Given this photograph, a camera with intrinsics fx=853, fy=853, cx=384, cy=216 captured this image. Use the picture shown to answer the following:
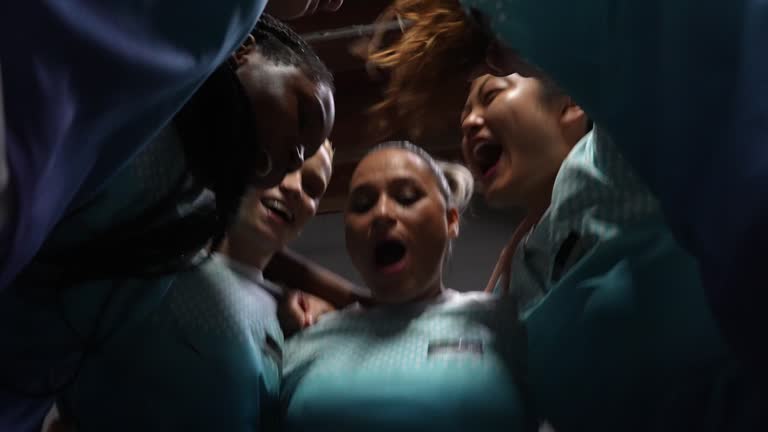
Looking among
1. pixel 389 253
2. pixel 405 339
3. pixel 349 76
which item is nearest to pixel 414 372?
pixel 405 339

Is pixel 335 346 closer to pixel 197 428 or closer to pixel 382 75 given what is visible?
pixel 197 428

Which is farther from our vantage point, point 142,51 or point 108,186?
point 108,186

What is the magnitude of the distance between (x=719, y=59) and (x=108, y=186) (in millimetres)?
440

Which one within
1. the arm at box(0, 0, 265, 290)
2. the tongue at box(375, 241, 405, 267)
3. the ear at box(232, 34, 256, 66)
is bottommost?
the tongue at box(375, 241, 405, 267)

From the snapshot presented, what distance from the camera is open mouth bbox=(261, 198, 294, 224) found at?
103 centimetres

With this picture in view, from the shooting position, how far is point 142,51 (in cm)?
49

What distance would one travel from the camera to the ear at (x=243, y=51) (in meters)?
0.82

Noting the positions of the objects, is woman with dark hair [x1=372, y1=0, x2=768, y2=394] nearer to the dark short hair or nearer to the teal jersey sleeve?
the teal jersey sleeve

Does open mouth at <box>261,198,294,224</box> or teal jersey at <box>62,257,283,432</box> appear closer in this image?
teal jersey at <box>62,257,283,432</box>

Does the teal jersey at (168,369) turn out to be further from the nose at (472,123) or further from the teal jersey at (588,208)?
the nose at (472,123)

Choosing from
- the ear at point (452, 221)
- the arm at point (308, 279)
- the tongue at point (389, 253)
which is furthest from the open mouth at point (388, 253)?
the arm at point (308, 279)

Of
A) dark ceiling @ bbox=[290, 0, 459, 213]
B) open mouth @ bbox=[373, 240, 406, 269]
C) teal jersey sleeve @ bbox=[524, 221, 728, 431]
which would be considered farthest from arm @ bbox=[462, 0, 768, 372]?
dark ceiling @ bbox=[290, 0, 459, 213]

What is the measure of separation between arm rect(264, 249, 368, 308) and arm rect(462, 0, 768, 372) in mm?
677

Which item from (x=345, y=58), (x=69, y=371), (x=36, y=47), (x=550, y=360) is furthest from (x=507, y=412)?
(x=345, y=58)
